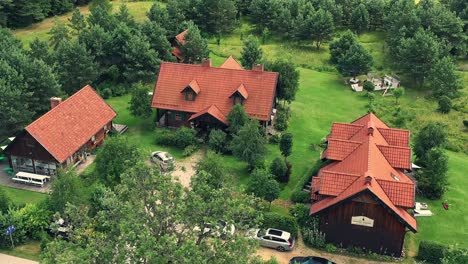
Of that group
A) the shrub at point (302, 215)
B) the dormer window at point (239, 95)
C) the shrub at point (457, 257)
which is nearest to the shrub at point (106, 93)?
the dormer window at point (239, 95)

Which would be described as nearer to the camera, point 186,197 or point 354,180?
point 186,197

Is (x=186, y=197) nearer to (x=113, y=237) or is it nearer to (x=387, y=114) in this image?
(x=113, y=237)

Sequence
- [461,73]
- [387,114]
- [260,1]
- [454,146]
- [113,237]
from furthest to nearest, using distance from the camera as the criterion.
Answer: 1. [260,1]
2. [461,73]
3. [387,114]
4. [454,146]
5. [113,237]

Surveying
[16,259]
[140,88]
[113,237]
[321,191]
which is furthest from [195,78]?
[113,237]

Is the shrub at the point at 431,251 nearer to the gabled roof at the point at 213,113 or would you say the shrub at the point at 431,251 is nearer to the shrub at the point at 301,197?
the shrub at the point at 301,197

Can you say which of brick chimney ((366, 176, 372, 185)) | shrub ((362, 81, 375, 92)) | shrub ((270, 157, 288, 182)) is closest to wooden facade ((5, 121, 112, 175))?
shrub ((270, 157, 288, 182))
